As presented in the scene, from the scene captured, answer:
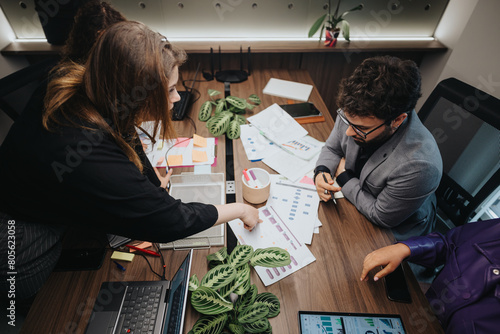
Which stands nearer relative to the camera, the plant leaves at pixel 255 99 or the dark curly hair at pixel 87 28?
the dark curly hair at pixel 87 28

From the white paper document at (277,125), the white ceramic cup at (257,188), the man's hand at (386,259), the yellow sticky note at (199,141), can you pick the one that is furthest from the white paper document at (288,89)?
the man's hand at (386,259)

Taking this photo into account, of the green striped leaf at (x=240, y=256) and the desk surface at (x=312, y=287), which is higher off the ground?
the green striped leaf at (x=240, y=256)

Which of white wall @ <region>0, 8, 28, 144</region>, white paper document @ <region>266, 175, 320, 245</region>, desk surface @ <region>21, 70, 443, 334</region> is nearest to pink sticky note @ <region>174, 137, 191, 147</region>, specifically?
white paper document @ <region>266, 175, 320, 245</region>

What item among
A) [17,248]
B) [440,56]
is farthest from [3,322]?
[440,56]

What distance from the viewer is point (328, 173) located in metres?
1.34

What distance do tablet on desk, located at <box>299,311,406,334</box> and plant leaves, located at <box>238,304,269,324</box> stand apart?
14 cm

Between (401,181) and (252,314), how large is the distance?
79cm

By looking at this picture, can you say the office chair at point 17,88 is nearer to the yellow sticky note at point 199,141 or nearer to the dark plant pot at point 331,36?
the yellow sticky note at point 199,141

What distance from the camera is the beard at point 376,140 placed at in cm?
117

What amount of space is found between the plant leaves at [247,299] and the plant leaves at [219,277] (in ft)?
0.27

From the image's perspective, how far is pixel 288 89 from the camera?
6.72 feet

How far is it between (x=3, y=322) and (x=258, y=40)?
2.63 m

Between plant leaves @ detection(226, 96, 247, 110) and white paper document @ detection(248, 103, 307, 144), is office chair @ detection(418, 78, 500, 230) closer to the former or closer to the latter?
white paper document @ detection(248, 103, 307, 144)

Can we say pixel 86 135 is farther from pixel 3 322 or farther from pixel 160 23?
pixel 160 23
